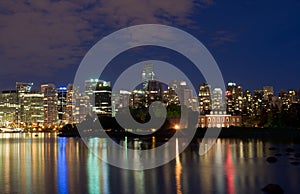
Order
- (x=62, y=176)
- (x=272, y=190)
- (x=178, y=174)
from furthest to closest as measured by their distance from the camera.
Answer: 1. (x=62, y=176)
2. (x=178, y=174)
3. (x=272, y=190)

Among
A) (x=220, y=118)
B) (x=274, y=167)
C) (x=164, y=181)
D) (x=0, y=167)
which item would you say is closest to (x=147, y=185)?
(x=164, y=181)

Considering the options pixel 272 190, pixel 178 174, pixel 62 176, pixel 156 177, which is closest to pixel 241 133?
pixel 178 174

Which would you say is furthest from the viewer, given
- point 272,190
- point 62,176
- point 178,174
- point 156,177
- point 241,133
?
point 241,133

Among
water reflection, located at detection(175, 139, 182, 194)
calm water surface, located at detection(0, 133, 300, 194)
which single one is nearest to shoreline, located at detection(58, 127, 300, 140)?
calm water surface, located at detection(0, 133, 300, 194)

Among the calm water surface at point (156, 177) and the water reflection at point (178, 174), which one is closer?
the water reflection at point (178, 174)

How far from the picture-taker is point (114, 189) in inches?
1235

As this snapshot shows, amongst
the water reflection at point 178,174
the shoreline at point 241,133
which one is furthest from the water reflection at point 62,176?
the shoreline at point 241,133

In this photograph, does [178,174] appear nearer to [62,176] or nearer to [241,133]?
[62,176]

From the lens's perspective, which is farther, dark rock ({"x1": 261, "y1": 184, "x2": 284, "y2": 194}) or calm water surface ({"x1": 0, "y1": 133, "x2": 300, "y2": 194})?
calm water surface ({"x1": 0, "y1": 133, "x2": 300, "y2": 194})

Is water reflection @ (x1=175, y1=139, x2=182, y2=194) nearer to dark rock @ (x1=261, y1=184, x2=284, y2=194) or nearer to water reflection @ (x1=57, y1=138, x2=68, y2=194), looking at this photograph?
dark rock @ (x1=261, y1=184, x2=284, y2=194)

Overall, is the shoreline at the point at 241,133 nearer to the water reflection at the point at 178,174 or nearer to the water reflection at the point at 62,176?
the water reflection at the point at 178,174

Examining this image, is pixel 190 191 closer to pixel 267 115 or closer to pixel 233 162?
pixel 233 162

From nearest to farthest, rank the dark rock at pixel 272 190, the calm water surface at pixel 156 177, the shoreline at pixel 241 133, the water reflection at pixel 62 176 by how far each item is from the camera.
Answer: the dark rock at pixel 272 190, the calm water surface at pixel 156 177, the water reflection at pixel 62 176, the shoreline at pixel 241 133

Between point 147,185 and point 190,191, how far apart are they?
11.9 feet
